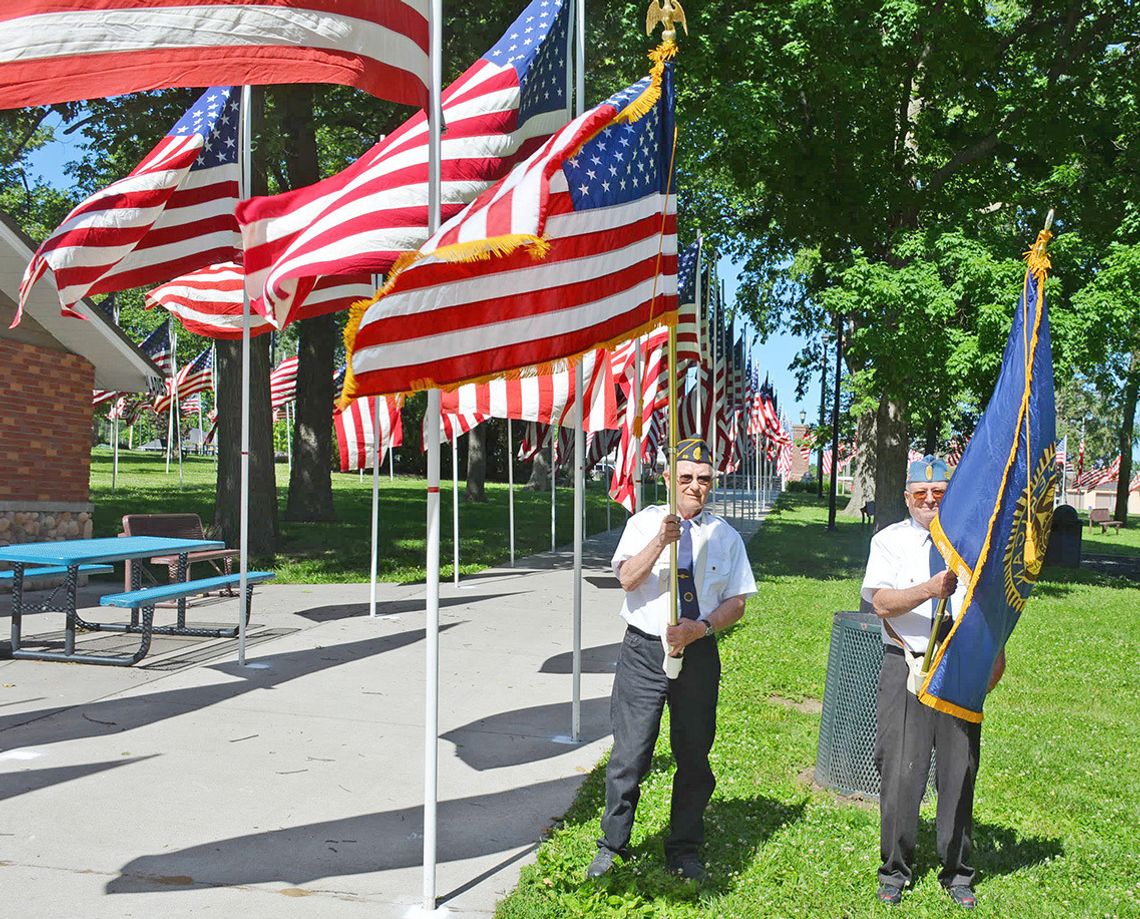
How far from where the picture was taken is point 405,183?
627 centimetres

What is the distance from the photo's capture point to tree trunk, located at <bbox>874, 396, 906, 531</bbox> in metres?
19.3

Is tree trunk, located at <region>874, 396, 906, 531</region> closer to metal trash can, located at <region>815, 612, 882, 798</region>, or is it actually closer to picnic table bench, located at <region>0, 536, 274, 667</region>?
picnic table bench, located at <region>0, 536, 274, 667</region>

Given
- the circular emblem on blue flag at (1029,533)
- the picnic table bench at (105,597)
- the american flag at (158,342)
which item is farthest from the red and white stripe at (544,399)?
the american flag at (158,342)

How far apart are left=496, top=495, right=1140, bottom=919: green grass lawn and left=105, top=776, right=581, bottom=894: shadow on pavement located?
325mm

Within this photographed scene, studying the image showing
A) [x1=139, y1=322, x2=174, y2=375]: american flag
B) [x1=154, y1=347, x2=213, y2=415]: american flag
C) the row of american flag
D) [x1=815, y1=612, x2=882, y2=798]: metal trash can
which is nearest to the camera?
the row of american flag

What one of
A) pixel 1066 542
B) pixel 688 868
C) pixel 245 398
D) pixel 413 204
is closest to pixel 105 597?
pixel 245 398

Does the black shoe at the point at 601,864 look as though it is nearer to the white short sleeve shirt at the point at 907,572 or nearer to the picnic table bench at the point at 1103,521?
the white short sleeve shirt at the point at 907,572

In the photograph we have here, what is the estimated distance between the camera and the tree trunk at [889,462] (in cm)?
1928

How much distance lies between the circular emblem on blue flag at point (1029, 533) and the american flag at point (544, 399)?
6.05 metres

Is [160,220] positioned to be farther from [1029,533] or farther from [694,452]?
[1029,533]

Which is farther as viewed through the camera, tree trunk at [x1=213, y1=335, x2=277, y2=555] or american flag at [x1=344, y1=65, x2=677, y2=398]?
tree trunk at [x1=213, y1=335, x2=277, y2=555]

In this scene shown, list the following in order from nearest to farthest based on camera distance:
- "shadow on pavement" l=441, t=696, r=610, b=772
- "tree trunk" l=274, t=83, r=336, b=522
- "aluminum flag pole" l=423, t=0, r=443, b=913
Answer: "aluminum flag pole" l=423, t=0, r=443, b=913, "shadow on pavement" l=441, t=696, r=610, b=772, "tree trunk" l=274, t=83, r=336, b=522

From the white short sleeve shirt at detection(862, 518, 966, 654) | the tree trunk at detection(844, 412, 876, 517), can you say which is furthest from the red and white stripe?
the tree trunk at detection(844, 412, 876, 517)

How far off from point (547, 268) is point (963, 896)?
342 cm
